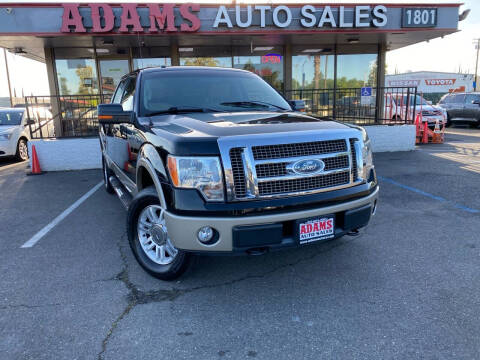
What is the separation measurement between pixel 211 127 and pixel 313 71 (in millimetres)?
12158

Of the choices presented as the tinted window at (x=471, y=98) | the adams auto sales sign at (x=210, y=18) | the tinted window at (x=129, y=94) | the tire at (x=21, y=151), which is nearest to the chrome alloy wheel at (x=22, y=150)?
the tire at (x=21, y=151)

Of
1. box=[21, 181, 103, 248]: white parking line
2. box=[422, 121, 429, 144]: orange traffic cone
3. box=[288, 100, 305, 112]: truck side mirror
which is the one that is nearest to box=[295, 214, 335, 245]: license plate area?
box=[288, 100, 305, 112]: truck side mirror

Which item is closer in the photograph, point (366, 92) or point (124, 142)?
point (124, 142)

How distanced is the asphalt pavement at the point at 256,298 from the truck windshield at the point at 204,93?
5.44ft

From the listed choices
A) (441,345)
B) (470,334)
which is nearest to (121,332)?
(441,345)

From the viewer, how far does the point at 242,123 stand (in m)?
3.08

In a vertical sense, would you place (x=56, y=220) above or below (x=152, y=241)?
below

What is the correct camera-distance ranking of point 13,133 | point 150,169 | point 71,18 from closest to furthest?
point 150,169
point 71,18
point 13,133

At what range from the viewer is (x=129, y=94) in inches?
177

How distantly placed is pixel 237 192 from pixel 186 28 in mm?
8854

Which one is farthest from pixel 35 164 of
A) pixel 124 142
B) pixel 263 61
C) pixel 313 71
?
pixel 313 71

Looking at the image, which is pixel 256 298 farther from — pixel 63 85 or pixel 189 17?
pixel 63 85

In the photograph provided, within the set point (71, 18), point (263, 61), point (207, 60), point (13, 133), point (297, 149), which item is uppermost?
point (71, 18)

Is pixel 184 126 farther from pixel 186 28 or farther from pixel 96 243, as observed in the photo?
pixel 186 28
